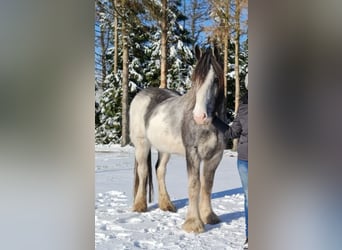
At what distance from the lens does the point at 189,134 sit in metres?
2.31

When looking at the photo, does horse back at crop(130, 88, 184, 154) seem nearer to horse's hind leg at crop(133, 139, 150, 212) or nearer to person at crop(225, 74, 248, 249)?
horse's hind leg at crop(133, 139, 150, 212)

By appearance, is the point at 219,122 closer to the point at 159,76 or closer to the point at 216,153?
the point at 216,153

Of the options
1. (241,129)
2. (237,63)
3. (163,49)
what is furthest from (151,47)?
(241,129)

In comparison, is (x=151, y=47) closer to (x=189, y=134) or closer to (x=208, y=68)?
(x=208, y=68)

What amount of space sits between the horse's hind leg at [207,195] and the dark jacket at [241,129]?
0.73 ft

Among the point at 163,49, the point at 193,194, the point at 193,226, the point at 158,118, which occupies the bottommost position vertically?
the point at 193,226

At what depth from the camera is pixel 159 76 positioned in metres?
2.35

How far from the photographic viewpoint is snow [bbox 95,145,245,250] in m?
2.31

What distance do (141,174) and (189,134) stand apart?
1.42 ft

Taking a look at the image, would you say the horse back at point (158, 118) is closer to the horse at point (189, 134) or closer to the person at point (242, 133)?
the horse at point (189, 134)
